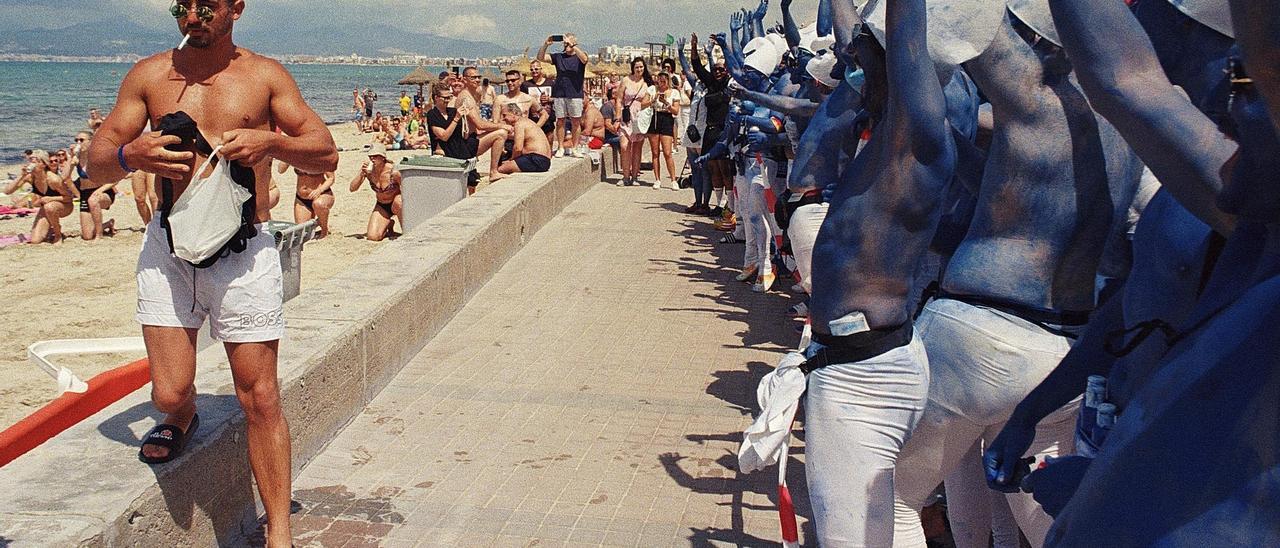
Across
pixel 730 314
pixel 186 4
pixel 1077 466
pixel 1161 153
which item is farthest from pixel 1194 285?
pixel 730 314

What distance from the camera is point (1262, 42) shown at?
1143 millimetres

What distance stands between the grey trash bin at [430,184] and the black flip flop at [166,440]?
333 inches

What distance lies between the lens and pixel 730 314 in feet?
30.1

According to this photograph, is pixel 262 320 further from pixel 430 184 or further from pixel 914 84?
pixel 430 184

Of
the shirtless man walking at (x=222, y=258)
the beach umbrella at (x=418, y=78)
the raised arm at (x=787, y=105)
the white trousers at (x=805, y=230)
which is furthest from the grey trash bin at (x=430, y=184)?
the beach umbrella at (x=418, y=78)

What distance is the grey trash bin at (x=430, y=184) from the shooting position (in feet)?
41.0

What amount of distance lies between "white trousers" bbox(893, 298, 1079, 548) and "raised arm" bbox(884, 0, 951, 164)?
0.51 m

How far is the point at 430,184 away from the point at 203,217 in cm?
876

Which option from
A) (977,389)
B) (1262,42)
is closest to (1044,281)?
(977,389)

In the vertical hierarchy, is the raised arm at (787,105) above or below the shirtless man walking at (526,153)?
above

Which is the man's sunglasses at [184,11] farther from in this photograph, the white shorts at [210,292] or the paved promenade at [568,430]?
the paved promenade at [568,430]

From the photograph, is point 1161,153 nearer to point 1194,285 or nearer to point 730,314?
point 1194,285

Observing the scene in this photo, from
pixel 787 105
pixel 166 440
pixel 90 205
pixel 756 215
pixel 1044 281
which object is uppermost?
pixel 787 105

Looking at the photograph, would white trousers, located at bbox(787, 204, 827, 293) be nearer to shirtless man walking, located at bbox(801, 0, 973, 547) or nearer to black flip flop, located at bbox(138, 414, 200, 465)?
shirtless man walking, located at bbox(801, 0, 973, 547)
